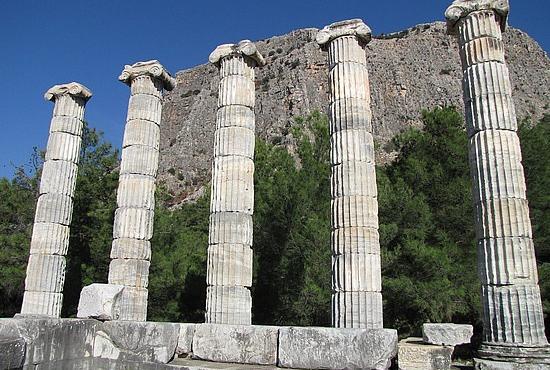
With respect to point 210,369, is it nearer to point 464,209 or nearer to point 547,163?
point 464,209

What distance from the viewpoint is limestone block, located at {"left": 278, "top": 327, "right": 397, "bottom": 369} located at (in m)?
6.13

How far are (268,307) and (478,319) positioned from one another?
6.56m

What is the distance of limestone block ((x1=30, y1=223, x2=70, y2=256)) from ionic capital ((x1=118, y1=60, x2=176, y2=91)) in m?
4.74

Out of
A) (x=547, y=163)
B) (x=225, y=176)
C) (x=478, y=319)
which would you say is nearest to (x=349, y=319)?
(x=225, y=176)

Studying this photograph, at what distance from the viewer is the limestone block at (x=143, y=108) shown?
13.1m

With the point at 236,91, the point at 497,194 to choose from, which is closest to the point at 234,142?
the point at 236,91

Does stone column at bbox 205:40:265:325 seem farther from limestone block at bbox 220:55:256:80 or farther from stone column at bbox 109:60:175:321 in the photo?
stone column at bbox 109:60:175:321

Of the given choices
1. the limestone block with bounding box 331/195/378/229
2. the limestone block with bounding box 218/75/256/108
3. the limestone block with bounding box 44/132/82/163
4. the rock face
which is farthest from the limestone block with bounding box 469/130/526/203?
the rock face

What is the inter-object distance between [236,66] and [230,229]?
14.3 ft

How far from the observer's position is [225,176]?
36.2ft

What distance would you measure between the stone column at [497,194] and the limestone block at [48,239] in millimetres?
10905

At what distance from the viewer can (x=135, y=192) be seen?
40.6 feet

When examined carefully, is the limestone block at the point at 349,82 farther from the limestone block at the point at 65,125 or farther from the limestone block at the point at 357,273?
the limestone block at the point at 65,125

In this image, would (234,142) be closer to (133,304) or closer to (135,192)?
(135,192)
